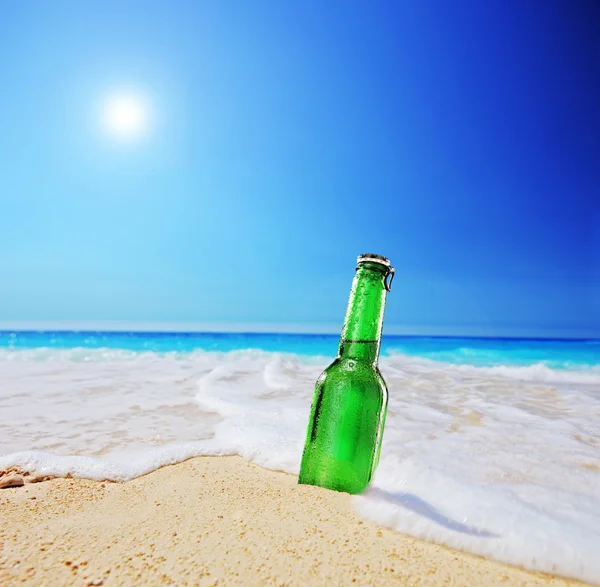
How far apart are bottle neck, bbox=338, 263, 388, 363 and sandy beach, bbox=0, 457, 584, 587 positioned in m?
0.49

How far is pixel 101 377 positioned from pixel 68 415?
258 cm

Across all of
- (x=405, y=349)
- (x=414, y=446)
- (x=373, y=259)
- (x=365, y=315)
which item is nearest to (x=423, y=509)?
(x=365, y=315)

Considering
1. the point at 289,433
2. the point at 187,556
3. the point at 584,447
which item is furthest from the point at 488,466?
the point at 187,556

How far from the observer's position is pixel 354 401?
4.09 ft

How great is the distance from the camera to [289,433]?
2668 mm

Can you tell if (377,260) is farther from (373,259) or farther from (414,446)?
(414,446)

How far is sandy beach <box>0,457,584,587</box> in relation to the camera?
801 millimetres

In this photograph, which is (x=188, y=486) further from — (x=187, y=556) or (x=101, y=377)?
(x=101, y=377)

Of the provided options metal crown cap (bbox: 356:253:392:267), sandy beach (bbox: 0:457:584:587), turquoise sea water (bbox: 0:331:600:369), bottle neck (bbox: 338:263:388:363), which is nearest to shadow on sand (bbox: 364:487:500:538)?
sandy beach (bbox: 0:457:584:587)

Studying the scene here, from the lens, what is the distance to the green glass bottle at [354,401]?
1.25 m

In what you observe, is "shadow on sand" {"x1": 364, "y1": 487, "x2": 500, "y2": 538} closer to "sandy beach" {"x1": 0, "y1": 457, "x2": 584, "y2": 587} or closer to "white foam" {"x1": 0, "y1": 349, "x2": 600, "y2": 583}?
"white foam" {"x1": 0, "y1": 349, "x2": 600, "y2": 583}

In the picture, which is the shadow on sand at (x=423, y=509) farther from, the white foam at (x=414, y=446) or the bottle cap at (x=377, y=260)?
the bottle cap at (x=377, y=260)

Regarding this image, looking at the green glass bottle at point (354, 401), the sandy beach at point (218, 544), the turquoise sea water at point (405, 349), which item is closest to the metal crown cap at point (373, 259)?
the green glass bottle at point (354, 401)

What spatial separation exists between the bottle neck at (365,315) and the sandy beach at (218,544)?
0.49m
